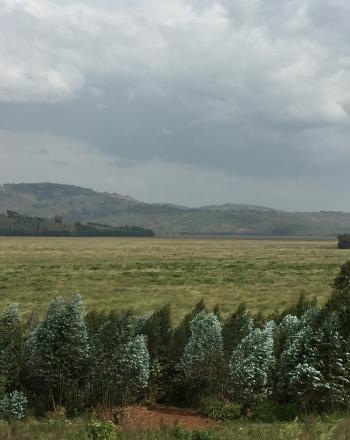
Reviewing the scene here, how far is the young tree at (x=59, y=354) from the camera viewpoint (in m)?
16.8

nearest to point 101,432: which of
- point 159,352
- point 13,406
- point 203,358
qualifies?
point 13,406

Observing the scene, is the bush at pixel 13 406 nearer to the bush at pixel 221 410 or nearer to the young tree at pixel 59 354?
the young tree at pixel 59 354

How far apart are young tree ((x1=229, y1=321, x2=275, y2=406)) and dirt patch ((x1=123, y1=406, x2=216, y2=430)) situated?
4.66 ft

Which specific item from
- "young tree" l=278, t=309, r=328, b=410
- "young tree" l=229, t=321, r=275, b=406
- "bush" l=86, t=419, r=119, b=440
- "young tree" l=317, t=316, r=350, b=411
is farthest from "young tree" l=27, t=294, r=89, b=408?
"young tree" l=317, t=316, r=350, b=411

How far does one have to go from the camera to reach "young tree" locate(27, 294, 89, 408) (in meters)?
16.8

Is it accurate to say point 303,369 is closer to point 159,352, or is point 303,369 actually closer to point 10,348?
point 159,352

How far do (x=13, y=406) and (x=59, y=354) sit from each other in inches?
86.2

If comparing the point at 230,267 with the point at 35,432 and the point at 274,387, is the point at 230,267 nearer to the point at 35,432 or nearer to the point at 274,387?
the point at 274,387

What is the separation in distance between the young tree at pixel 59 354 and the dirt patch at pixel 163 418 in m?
2.07

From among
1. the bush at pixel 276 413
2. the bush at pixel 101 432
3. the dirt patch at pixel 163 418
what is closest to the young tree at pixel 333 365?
the bush at pixel 276 413

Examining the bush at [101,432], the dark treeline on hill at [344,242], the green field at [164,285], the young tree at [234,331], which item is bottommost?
the green field at [164,285]

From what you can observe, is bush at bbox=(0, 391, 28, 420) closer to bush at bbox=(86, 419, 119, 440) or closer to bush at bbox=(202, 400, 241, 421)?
bush at bbox=(86, 419, 119, 440)

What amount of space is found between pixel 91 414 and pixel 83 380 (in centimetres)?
152

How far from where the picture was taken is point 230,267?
80000mm
